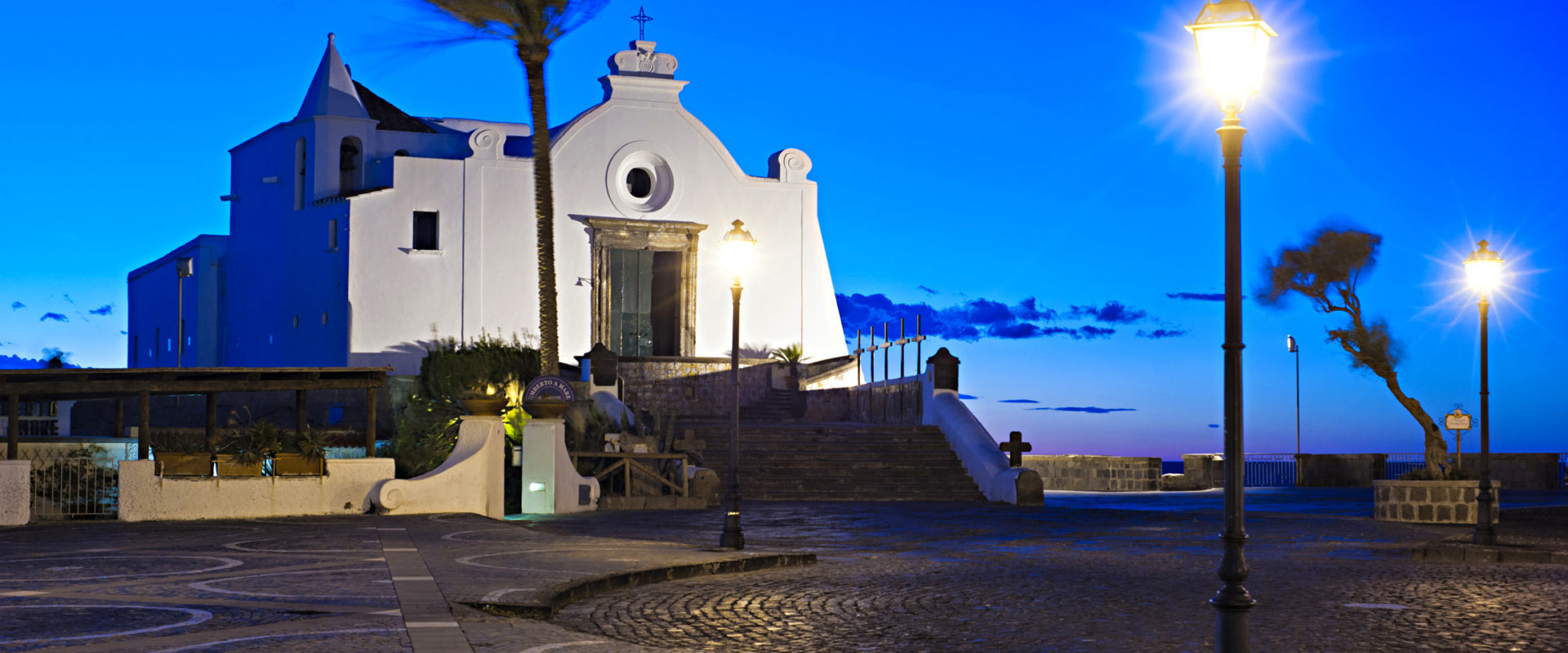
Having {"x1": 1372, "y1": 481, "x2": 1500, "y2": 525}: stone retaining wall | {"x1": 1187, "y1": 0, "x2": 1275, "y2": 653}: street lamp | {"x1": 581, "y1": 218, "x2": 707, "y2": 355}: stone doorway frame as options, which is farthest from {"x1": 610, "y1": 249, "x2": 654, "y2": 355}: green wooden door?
{"x1": 1187, "y1": 0, "x2": 1275, "y2": 653}: street lamp

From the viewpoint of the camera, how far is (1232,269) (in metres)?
6.64

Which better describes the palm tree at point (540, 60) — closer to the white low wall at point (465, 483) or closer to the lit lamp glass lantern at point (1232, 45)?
the white low wall at point (465, 483)

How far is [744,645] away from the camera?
329 inches

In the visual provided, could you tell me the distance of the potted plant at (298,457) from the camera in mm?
18797

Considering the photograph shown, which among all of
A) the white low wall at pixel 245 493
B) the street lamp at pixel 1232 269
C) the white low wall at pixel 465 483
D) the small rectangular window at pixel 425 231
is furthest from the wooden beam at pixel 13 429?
the street lamp at pixel 1232 269

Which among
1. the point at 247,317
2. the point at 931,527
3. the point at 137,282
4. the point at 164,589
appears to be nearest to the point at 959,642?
the point at 164,589

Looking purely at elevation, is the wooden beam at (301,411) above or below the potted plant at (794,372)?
below

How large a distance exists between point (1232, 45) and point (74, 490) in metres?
18.3

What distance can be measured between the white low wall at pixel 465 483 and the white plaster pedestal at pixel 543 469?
0.71 metres

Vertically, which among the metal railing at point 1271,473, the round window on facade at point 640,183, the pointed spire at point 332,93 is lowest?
the metal railing at point 1271,473

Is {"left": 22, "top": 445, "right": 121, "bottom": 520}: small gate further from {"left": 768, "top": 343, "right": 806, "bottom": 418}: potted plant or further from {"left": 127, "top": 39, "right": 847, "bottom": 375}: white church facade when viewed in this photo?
{"left": 768, "top": 343, "right": 806, "bottom": 418}: potted plant

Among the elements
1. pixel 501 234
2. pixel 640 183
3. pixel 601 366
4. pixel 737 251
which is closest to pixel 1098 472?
pixel 601 366

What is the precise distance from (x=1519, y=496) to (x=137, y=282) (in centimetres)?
4288

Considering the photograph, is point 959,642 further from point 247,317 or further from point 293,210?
point 247,317
